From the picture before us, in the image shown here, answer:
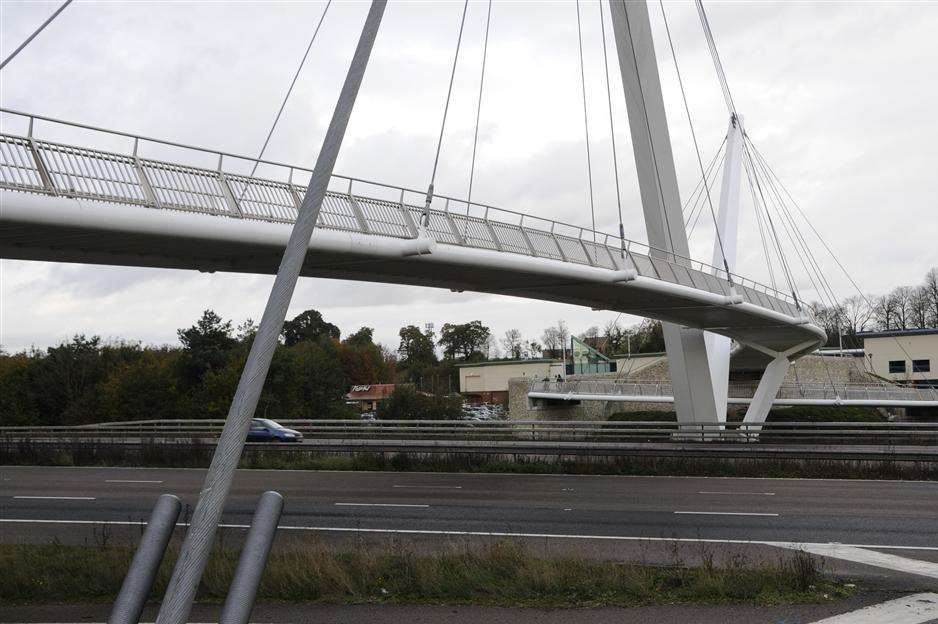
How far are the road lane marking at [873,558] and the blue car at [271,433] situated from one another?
26.9 metres

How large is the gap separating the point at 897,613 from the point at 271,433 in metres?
31.1

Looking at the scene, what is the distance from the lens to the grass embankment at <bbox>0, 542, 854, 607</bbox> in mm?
9211

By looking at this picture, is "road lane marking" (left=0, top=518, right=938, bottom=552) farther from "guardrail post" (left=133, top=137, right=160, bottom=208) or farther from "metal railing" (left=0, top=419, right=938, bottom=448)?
"metal railing" (left=0, top=419, right=938, bottom=448)

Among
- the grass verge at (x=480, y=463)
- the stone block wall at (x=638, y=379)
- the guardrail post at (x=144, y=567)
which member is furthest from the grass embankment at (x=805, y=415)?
the guardrail post at (x=144, y=567)

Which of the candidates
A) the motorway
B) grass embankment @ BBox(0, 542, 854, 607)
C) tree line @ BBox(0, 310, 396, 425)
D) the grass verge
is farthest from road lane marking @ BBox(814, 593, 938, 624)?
tree line @ BBox(0, 310, 396, 425)

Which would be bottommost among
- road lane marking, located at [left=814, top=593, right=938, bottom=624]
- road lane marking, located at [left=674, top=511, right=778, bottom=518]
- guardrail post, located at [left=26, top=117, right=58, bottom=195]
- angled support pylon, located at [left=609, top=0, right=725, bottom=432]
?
road lane marking, located at [left=814, top=593, right=938, bottom=624]

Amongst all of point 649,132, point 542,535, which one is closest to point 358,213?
point 542,535

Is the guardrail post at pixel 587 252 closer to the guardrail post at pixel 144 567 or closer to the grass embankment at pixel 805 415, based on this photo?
the guardrail post at pixel 144 567

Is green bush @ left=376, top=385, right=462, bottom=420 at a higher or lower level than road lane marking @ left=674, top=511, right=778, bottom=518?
higher

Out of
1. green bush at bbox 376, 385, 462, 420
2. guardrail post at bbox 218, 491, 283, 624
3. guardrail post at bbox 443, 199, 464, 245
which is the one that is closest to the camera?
guardrail post at bbox 218, 491, 283, 624

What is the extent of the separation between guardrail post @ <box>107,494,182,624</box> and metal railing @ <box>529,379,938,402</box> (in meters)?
60.0

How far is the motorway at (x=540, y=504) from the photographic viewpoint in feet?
47.5

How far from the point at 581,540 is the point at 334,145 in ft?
28.5

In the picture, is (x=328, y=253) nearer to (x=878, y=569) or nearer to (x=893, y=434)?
(x=878, y=569)
